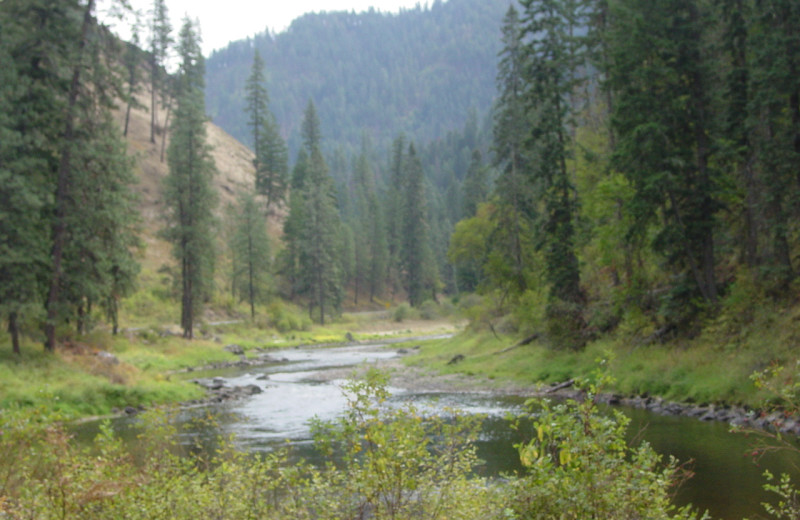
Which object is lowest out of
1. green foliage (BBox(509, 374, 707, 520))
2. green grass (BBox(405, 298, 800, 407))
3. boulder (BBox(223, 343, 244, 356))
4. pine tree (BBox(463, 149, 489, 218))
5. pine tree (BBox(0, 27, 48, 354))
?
boulder (BBox(223, 343, 244, 356))

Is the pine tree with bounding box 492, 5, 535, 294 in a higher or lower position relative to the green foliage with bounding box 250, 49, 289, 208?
lower

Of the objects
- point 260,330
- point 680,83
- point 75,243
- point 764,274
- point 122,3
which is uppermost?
point 122,3

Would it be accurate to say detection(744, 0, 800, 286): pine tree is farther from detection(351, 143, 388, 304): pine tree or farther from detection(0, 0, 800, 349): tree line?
detection(351, 143, 388, 304): pine tree

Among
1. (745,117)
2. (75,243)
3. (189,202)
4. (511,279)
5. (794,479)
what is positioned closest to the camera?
(794,479)

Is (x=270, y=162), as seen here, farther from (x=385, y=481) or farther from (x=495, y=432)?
(x=385, y=481)

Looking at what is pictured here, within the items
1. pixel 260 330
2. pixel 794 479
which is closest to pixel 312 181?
pixel 260 330

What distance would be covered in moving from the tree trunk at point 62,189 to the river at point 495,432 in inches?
260

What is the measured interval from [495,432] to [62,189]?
18.1 meters

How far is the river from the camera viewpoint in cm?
1041

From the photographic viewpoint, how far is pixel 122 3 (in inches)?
933

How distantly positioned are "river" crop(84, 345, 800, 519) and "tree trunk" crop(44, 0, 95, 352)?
661cm

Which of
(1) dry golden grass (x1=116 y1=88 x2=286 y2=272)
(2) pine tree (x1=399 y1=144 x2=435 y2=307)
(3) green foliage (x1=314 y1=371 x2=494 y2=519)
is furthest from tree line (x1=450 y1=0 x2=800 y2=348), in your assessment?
(2) pine tree (x1=399 y1=144 x2=435 y2=307)

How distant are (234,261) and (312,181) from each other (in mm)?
18136

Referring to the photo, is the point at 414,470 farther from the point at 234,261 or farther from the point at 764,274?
the point at 234,261
